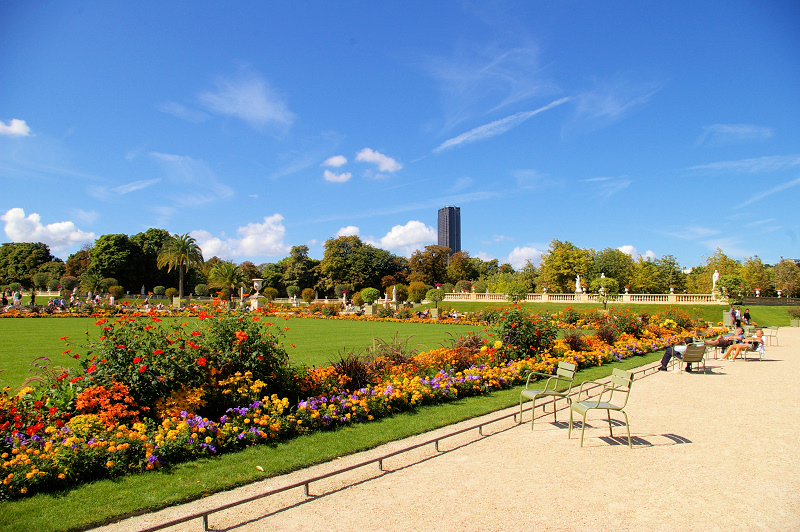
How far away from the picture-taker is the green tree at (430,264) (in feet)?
233

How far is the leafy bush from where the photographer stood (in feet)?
34.7

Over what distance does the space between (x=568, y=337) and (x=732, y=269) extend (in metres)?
61.0

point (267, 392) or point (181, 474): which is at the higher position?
point (267, 392)

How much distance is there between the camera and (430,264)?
71.9m

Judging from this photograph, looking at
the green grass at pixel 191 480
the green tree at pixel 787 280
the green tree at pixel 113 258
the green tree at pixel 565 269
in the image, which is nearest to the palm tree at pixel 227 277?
the green tree at pixel 113 258

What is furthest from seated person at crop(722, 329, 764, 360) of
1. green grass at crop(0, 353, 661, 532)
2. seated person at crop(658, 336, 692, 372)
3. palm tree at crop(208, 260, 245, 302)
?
palm tree at crop(208, 260, 245, 302)

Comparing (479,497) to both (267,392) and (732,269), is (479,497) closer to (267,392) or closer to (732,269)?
(267,392)

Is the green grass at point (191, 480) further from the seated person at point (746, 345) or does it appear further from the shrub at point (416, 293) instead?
the shrub at point (416, 293)

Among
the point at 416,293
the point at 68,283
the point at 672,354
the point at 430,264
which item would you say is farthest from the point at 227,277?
the point at 672,354

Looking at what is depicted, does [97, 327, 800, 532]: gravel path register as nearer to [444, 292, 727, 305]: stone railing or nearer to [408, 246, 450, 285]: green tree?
[444, 292, 727, 305]: stone railing

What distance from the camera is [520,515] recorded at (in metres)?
3.79

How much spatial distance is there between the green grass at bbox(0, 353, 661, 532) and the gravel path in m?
0.16

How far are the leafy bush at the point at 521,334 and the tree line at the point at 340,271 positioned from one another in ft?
116

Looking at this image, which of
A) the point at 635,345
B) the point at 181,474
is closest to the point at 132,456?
the point at 181,474
